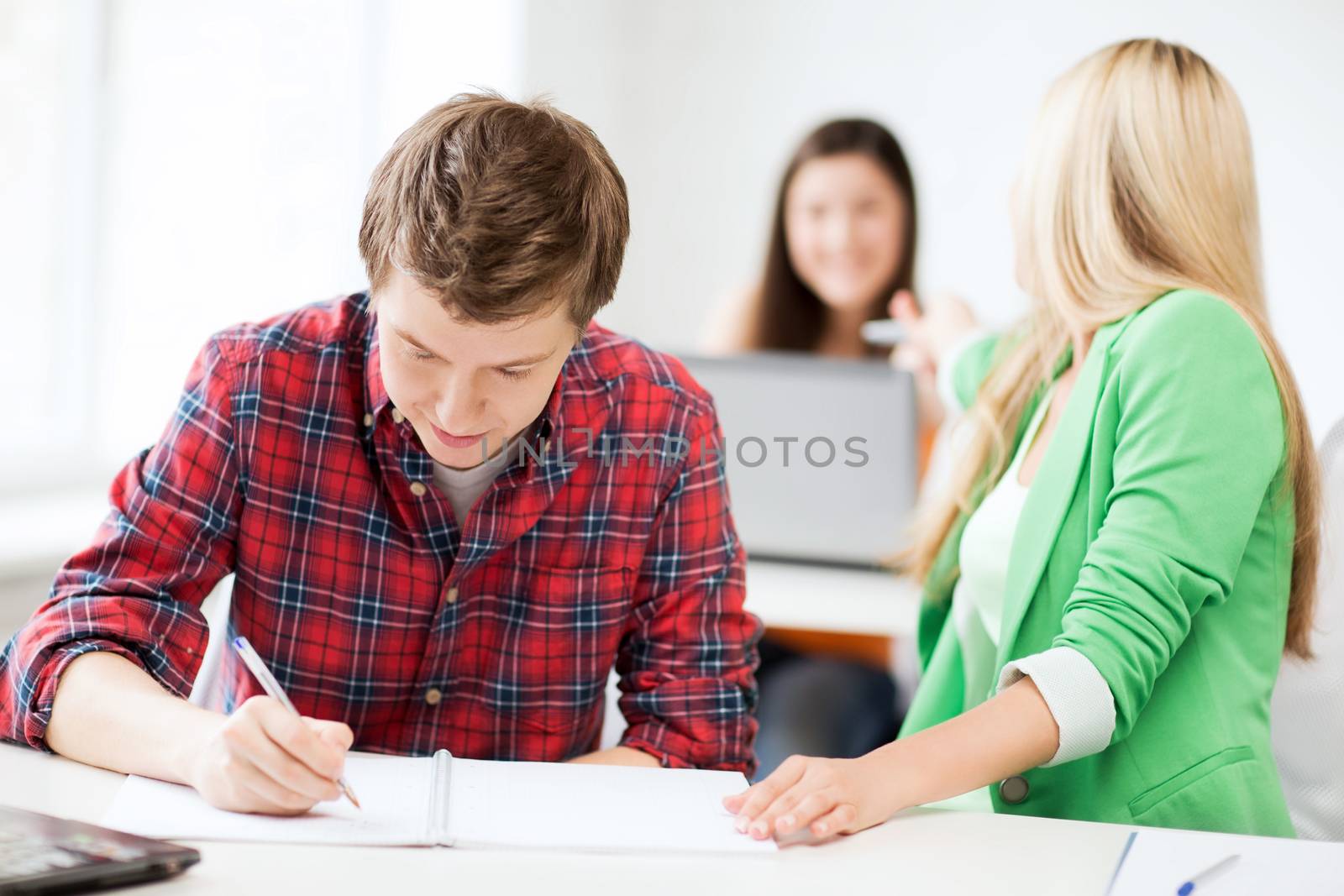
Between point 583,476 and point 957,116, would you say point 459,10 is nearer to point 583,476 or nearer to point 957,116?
point 957,116

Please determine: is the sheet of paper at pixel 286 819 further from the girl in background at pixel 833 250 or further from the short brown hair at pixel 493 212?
the girl in background at pixel 833 250

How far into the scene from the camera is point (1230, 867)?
825 millimetres

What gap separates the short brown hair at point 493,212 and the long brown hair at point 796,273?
1797 millimetres

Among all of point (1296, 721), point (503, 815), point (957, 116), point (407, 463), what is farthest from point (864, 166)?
point (503, 815)

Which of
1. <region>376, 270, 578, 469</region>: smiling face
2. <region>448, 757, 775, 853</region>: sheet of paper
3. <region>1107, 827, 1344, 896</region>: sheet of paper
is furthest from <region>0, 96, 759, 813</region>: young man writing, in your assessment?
<region>1107, 827, 1344, 896</region>: sheet of paper

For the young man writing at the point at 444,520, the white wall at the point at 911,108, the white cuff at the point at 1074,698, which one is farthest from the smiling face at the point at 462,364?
the white wall at the point at 911,108

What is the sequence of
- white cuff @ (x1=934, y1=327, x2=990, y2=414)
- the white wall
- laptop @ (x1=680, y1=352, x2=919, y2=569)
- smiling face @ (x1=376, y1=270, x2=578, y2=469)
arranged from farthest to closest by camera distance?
the white wall < laptop @ (x1=680, y1=352, x2=919, y2=569) < white cuff @ (x1=934, y1=327, x2=990, y2=414) < smiling face @ (x1=376, y1=270, x2=578, y2=469)

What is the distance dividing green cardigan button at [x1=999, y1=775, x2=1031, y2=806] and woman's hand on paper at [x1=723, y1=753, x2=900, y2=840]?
0.82ft

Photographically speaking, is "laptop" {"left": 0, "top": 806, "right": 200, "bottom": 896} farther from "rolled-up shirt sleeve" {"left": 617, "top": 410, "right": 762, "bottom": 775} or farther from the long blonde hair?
the long blonde hair

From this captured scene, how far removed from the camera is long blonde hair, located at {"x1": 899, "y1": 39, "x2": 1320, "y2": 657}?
1.20 m

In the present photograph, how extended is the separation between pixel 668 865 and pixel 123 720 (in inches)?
16.0

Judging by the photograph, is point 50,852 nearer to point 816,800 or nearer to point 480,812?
point 480,812

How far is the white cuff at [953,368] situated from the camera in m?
1.67

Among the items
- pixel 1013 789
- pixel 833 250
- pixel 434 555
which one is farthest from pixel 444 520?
pixel 833 250
